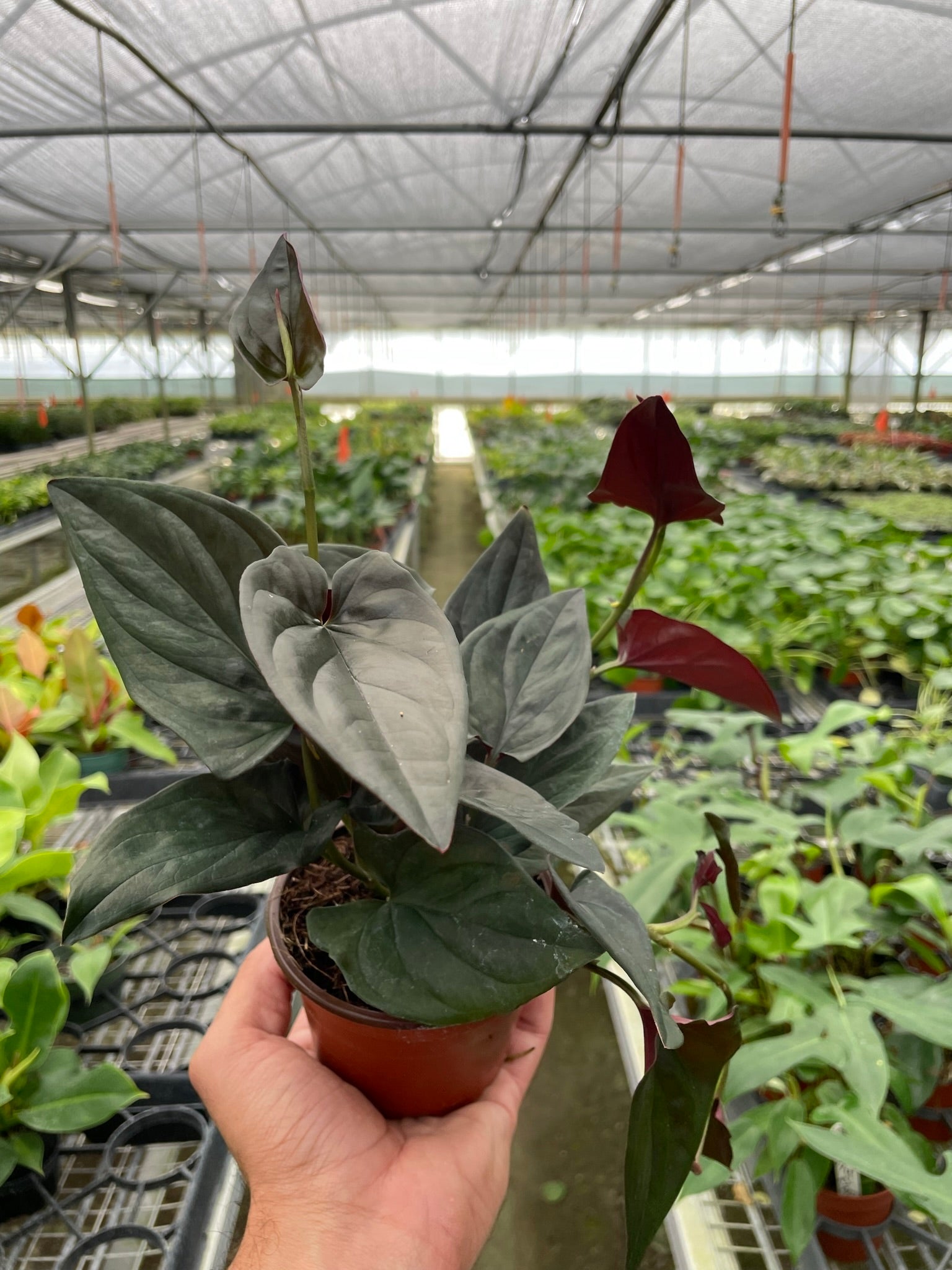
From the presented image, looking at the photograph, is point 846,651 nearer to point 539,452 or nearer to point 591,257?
point 539,452

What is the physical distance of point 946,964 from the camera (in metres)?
1.01

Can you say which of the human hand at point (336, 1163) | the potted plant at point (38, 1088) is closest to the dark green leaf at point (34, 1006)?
the potted plant at point (38, 1088)

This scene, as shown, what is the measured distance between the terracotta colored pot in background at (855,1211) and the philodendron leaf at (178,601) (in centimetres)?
73

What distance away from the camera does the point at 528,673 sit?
0.58 metres

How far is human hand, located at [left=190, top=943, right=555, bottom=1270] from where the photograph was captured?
55cm

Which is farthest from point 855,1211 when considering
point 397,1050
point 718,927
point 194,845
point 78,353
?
point 78,353

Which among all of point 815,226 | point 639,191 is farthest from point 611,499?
point 815,226

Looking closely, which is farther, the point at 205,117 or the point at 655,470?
the point at 205,117

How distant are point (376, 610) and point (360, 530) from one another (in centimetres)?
268

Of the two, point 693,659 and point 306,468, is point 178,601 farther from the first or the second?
point 693,659

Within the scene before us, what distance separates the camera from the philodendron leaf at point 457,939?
0.44m

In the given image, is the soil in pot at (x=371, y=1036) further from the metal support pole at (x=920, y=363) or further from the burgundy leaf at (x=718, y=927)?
the metal support pole at (x=920, y=363)

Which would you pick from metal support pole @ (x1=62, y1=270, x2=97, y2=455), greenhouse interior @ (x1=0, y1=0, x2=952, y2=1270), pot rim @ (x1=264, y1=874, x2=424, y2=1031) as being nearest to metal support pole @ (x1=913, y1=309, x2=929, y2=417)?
metal support pole @ (x1=62, y1=270, x2=97, y2=455)

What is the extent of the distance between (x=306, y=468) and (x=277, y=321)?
3.4 inches
